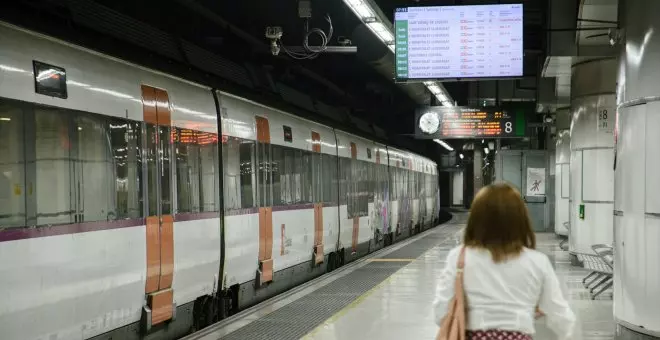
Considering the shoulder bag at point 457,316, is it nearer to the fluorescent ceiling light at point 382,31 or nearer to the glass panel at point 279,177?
the glass panel at point 279,177

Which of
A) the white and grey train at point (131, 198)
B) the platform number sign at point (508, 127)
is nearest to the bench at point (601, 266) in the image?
the white and grey train at point (131, 198)

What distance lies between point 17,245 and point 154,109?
2.54 meters

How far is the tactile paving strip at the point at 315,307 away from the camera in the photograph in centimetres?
832

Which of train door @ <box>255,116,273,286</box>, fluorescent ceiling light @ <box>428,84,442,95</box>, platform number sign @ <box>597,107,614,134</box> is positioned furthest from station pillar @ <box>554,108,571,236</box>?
train door @ <box>255,116,273,286</box>

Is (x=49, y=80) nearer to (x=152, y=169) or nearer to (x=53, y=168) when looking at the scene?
(x=53, y=168)

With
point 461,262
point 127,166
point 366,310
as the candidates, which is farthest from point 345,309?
point 461,262

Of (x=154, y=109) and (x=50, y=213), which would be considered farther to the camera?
(x=154, y=109)

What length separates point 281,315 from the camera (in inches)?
371

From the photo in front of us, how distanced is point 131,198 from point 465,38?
6.96 metres

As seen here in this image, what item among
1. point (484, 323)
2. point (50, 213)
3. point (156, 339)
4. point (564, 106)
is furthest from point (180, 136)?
point (564, 106)

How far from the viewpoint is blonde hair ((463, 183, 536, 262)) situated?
135 inches

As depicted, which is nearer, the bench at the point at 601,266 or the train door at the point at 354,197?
the bench at the point at 601,266

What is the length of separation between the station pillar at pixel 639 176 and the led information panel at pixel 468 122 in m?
14.5

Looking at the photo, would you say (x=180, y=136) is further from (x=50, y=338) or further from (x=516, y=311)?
(x=516, y=311)
